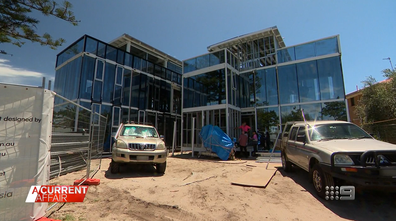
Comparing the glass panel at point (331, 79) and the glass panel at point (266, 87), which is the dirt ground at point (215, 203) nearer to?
the glass panel at point (331, 79)

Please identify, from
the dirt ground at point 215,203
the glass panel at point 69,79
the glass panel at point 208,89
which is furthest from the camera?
the glass panel at point 208,89

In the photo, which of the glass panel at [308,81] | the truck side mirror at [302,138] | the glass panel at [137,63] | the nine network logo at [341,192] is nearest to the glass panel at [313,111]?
the glass panel at [308,81]

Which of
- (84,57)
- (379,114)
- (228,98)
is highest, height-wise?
(84,57)

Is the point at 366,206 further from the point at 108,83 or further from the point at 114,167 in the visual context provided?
the point at 108,83

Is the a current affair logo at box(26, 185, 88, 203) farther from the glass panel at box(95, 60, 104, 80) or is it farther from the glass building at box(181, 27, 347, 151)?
the glass panel at box(95, 60, 104, 80)

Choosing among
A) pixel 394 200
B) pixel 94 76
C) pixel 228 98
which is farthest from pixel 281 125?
pixel 94 76

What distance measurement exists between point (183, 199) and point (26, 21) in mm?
7484

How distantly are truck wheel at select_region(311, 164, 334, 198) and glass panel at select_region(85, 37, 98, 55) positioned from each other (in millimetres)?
12941

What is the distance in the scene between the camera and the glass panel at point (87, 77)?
431 inches

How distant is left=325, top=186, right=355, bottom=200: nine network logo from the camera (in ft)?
12.7

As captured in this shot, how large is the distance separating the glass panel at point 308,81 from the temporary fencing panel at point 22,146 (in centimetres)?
1357

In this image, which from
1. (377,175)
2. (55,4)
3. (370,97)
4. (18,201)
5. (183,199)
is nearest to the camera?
(18,201)

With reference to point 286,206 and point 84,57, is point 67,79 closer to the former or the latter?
point 84,57

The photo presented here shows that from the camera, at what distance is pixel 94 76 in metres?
11.4
